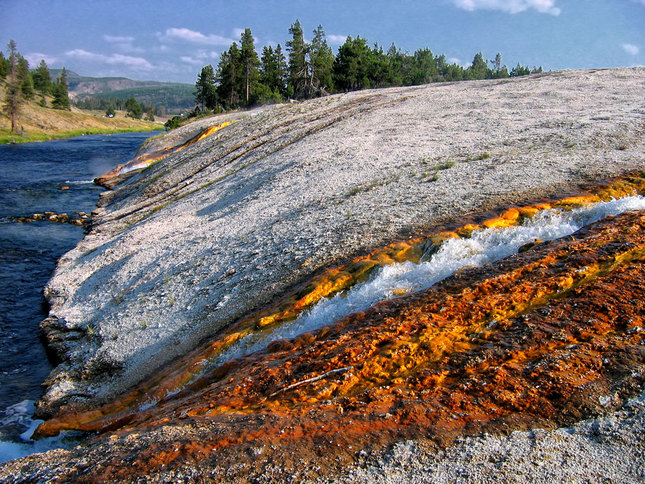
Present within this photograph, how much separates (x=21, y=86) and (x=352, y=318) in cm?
10571

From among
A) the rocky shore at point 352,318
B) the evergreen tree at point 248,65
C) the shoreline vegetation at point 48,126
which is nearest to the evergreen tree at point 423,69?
the evergreen tree at point 248,65

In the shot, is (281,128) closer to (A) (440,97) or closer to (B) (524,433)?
(A) (440,97)

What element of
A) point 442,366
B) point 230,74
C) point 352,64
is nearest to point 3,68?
point 230,74

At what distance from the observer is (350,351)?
630 centimetres

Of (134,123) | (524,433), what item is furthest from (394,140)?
(134,123)

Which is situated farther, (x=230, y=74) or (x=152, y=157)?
(x=230, y=74)

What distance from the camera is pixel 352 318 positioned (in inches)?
312

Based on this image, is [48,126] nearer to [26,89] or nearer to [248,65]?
[26,89]

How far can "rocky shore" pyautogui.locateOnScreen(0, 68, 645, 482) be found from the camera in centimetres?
464

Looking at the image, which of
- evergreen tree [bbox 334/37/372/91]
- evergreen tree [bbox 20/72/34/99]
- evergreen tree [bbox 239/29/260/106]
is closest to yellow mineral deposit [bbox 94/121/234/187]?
evergreen tree [bbox 239/29/260/106]

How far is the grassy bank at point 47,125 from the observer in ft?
224

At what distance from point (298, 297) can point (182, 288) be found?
436cm

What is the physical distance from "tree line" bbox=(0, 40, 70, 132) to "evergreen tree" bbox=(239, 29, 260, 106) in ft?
120

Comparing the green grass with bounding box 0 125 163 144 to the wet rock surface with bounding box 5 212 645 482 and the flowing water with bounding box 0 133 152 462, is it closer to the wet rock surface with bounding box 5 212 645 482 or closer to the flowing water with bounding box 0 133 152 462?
the flowing water with bounding box 0 133 152 462
